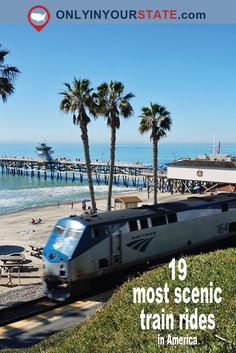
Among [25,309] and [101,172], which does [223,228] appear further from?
[101,172]

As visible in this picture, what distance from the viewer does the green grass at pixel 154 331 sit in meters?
7.80

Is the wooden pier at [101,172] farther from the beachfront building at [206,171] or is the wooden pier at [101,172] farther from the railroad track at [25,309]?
the railroad track at [25,309]

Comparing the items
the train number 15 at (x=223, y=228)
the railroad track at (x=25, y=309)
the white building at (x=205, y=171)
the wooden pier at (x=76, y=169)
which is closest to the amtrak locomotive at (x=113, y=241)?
the railroad track at (x=25, y=309)

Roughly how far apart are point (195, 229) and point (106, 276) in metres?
7.04

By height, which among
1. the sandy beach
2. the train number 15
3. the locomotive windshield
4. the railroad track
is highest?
the locomotive windshield

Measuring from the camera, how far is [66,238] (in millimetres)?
18297

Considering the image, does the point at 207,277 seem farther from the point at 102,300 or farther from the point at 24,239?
the point at 24,239

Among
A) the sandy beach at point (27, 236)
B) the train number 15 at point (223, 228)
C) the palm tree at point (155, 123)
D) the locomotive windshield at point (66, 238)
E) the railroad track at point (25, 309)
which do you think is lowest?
the sandy beach at point (27, 236)

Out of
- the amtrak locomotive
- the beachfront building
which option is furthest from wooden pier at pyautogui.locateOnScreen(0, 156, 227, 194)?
the amtrak locomotive

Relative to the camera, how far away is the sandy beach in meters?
20.9

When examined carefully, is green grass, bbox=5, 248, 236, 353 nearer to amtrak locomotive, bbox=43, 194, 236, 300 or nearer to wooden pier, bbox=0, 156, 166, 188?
amtrak locomotive, bbox=43, 194, 236, 300

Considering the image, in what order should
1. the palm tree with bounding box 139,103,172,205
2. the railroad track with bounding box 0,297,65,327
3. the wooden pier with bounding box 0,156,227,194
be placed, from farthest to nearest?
the wooden pier with bounding box 0,156,227,194 < the palm tree with bounding box 139,103,172,205 < the railroad track with bounding box 0,297,65,327

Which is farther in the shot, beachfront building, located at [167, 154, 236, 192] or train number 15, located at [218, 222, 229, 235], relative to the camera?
beachfront building, located at [167, 154, 236, 192]

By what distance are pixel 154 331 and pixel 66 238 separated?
32.3 feet
